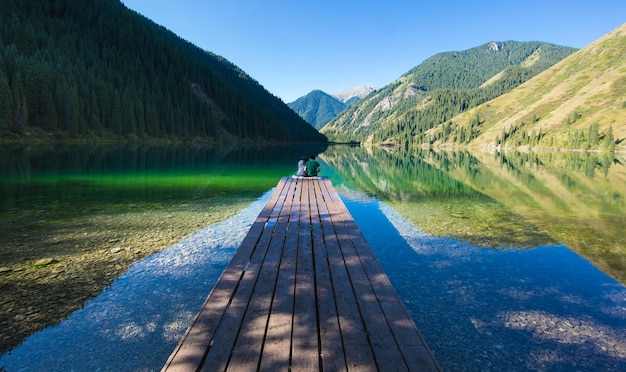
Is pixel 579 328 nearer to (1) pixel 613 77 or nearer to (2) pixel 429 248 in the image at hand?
(2) pixel 429 248

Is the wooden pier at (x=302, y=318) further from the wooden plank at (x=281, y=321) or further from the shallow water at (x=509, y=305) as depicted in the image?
the shallow water at (x=509, y=305)

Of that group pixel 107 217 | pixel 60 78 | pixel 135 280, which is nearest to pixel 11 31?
pixel 60 78

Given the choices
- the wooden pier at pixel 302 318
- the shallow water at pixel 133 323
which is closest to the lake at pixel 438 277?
the shallow water at pixel 133 323

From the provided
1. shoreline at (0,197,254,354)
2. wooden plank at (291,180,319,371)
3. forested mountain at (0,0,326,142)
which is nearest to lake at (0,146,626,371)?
shoreline at (0,197,254,354)

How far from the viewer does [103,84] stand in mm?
111062

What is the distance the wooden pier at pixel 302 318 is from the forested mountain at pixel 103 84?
100761 mm

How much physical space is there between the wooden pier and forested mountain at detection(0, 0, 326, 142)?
101m

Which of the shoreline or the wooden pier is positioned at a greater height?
the wooden pier

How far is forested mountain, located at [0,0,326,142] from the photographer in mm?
89875

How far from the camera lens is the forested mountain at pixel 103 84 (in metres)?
89.9

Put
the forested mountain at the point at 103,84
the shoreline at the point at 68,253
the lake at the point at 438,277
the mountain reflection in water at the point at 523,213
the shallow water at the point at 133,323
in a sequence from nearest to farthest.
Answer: the shallow water at the point at 133,323
the lake at the point at 438,277
the shoreline at the point at 68,253
the mountain reflection in water at the point at 523,213
the forested mountain at the point at 103,84

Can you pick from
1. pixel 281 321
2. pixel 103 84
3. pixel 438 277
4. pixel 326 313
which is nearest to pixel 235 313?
pixel 281 321

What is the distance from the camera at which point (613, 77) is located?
568 ft

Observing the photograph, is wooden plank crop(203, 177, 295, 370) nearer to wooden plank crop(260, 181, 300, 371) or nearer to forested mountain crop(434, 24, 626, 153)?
wooden plank crop(260, 181, 300, 371)
